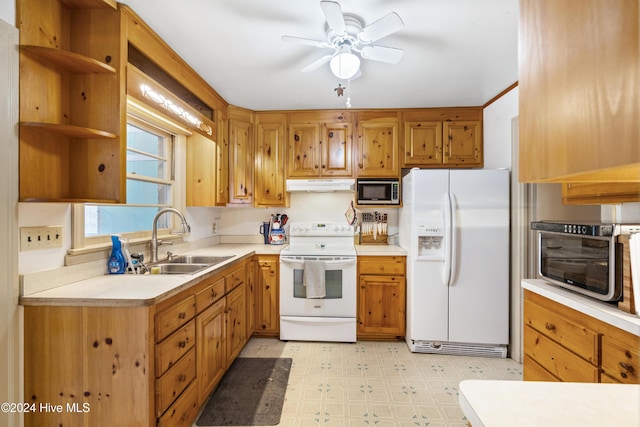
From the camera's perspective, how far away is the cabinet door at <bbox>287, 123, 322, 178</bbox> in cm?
322

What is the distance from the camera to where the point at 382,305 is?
2881 millimetres

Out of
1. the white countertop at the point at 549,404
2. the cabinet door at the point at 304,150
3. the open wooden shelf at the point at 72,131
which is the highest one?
the cabinet door at the point at 304,150

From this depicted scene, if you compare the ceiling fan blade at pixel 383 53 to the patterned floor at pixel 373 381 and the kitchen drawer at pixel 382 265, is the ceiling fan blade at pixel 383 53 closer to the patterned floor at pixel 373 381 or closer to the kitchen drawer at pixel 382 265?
the kitchen drawer at pixel 382 265

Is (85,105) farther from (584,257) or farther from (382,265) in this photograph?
Answer: (584,257)

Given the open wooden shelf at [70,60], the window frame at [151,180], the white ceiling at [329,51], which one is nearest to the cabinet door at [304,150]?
the white ceiling at [329,51]

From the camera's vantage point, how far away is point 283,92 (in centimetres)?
274

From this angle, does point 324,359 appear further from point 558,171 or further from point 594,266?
point 558,171

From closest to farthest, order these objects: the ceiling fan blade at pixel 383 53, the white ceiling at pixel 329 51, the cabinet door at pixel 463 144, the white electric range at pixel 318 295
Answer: the white ceiling at pixel 329 51
the ceiling fan blade at pixel 383 53
the white electric range at pixel 318 295
the cabinet door at pixel 463 144

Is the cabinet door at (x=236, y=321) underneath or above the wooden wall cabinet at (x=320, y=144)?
underneath

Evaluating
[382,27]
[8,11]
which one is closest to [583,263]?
[382,27]

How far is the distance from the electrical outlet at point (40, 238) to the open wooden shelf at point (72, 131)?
0.48 m

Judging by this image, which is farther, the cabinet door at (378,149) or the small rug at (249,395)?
the cabinet door at (378,149)

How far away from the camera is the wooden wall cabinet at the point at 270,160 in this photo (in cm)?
324

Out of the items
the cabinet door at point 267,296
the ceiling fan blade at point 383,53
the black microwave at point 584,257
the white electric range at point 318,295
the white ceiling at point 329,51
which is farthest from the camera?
the cabinet door at point 267,296
